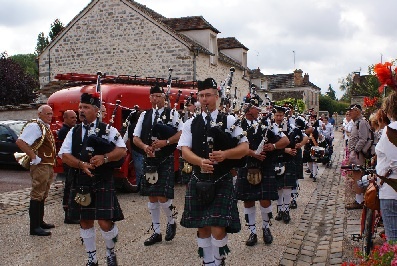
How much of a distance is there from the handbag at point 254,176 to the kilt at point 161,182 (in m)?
1.07

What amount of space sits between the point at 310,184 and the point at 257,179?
Result: 6.38 m

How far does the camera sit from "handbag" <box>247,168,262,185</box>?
6078 millimetres

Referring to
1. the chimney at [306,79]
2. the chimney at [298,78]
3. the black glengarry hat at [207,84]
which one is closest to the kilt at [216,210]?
the black glengarry hat at [207,84]

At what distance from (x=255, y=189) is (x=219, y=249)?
1.91m

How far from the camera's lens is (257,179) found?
608 cm

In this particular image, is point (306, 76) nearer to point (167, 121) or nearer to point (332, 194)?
point (332, 194)

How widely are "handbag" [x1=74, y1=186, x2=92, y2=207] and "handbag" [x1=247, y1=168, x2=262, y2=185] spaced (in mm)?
2199

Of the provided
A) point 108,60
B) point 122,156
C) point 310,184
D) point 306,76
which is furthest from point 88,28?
point 306,76

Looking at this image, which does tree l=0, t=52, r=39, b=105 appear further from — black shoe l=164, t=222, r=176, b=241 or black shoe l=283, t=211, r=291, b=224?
black shoe l=164, t=222, r=176, b=241

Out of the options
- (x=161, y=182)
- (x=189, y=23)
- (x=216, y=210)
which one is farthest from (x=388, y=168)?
(x=189, y=23)

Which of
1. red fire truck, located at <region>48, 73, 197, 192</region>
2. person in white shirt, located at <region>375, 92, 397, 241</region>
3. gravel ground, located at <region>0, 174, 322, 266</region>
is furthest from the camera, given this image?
red fire truck, located at <region>48, 73, 197, 192</region>

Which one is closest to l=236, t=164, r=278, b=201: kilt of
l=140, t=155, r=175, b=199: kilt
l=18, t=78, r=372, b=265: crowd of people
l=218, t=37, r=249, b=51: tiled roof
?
l=18, t=78, r=372, b=265: crowd of people

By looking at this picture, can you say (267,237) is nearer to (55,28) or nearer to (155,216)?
(155,216)

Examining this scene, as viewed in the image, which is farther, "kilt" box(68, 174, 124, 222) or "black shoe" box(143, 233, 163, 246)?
"black shoe" box(143, 233, 163, 246)
